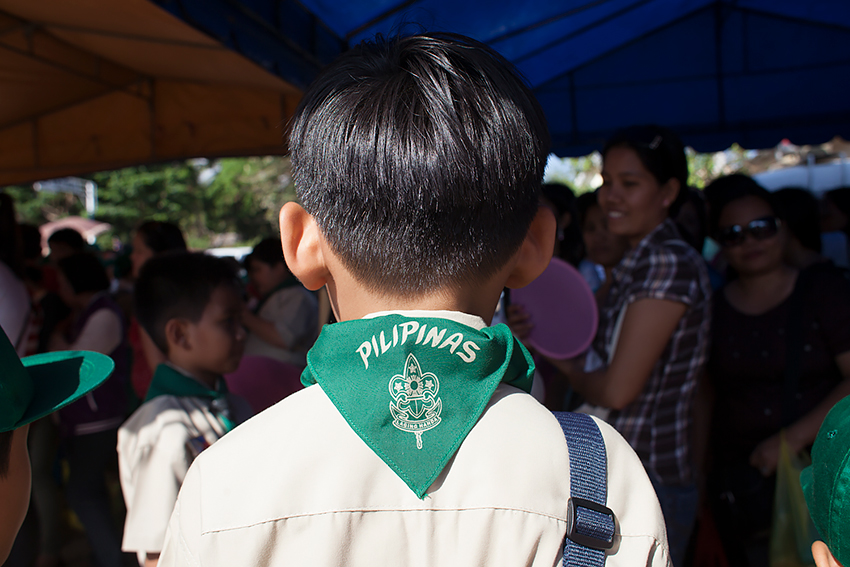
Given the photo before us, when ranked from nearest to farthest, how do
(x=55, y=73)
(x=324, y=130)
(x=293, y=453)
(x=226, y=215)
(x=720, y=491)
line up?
(x=293, y=453) → (x=324, y=130) → (x=720, y=491) → (x=55, y=73) → (x=226, y=215)

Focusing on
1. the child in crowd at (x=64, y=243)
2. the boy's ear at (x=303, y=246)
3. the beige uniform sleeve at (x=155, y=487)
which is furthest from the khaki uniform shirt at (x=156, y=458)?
the child in crowd at (x=64, y=243)

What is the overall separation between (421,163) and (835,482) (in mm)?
649

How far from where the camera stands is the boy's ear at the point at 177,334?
1871mm

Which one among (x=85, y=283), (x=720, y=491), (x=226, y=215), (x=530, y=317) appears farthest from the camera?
(x=226, y=215)

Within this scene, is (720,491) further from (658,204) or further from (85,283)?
(85,283)

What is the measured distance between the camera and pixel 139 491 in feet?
4.69

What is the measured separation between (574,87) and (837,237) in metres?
2.48

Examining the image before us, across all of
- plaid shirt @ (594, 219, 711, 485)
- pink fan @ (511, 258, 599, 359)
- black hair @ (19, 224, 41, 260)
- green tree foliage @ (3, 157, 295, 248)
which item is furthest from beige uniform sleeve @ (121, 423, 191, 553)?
green tree foliage @ (3, 157, 295, 248)

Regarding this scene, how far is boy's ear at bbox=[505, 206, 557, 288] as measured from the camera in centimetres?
84

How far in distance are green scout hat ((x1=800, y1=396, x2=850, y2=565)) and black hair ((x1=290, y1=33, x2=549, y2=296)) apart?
0.47 m

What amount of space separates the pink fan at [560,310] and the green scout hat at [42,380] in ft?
3.82

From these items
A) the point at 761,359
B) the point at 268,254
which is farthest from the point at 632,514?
the point at 268,254

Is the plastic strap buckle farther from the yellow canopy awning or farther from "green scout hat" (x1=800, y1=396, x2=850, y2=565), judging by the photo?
the yellow canopy awning

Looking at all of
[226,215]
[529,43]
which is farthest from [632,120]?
[226,215]
